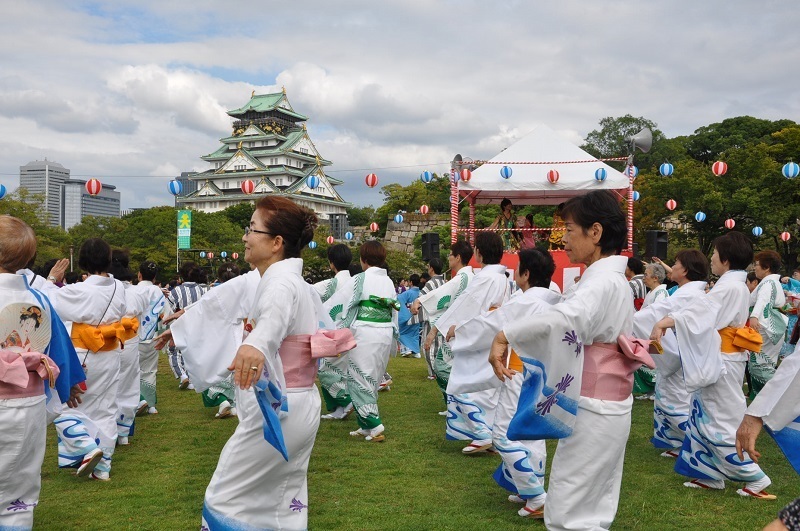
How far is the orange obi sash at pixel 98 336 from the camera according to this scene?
18.0 feet

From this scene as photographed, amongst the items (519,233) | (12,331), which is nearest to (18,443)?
(12,331)

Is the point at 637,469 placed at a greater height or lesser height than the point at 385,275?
lesser

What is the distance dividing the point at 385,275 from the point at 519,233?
23.5ft

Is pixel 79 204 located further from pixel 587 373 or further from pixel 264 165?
pixel 587 373

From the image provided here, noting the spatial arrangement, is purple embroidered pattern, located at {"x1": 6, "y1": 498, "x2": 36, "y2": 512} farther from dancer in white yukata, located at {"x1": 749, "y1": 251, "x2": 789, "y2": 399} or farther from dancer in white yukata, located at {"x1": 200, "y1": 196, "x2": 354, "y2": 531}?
dancer in white yukata, located at {"x1": 749, "y1": 251, "x2": 789, "y2": 399}

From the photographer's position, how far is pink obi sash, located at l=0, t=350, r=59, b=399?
3.22 meters

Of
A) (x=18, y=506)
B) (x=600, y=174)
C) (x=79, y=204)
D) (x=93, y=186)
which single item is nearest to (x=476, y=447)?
(x=18, y=506)

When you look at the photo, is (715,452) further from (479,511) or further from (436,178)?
(436,178)

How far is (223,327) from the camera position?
14.3ft

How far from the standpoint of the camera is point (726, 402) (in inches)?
201

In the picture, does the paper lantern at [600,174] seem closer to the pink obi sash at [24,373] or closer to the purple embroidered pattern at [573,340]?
the purple embroidered pattern at [573,340]

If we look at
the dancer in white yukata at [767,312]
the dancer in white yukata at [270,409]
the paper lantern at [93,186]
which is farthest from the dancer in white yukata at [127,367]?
the paper lantern at [93,186]

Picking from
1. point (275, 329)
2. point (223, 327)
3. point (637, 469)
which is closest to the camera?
point (275, 329)

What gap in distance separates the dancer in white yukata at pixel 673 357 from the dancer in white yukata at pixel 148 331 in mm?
5231
